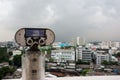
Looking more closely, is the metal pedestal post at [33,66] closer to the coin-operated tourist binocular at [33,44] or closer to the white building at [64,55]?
the coin-operated tourist binocular at [33,44]

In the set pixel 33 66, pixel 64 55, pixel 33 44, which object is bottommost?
pixel 64 55

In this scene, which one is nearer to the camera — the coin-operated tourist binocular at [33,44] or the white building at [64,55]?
the coin-operated tourist binocular at [33,44]

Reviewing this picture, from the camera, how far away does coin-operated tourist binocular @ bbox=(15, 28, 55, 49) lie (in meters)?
1.93

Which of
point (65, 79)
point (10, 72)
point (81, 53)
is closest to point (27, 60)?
point (65, 79)

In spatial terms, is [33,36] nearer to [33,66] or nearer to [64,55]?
[33,66]

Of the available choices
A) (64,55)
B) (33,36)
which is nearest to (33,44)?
(33,36)

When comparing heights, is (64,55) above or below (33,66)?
below

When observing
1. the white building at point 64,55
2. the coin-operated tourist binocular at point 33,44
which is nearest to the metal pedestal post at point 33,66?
the coin-operated tourist binocular at point 33,44

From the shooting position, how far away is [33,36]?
1.93 m

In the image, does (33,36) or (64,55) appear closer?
(33,36)

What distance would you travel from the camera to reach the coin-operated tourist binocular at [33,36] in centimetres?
193

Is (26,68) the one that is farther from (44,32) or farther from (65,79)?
(65,79)

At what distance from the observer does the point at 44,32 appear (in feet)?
6.40

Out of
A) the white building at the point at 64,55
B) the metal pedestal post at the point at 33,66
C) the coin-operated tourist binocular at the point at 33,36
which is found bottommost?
the white building at the point at 64,55
